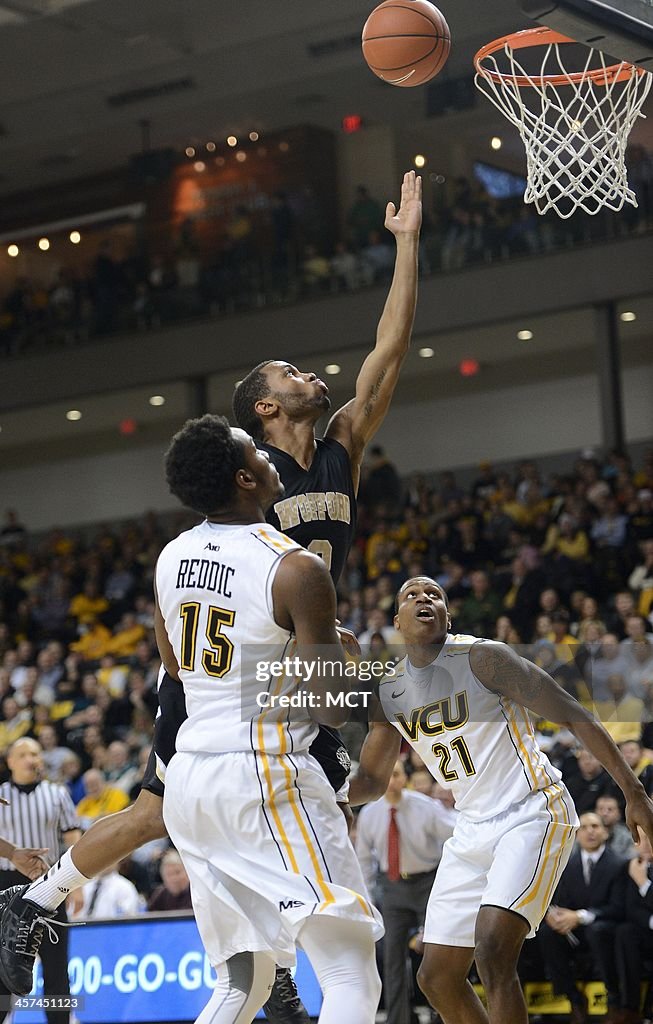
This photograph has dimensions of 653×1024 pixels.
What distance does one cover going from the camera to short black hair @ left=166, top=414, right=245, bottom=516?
3.92 metres

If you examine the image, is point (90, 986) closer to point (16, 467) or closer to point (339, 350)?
point (339, 350)

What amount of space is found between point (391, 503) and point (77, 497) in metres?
8.39

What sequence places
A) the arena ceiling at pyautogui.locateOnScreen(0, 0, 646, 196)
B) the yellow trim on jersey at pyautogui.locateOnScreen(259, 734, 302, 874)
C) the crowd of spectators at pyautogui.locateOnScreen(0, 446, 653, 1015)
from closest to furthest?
the yellow trim on jersey at pyautogui.locateOnScreen(259, 734, 302, 874)
the crowd of spectators at pyautogui.locateOnScreen(0, 446, 653, 1015)
the arena ceiling at pyautogui.locateOnScreen(0, 0, 646, 196)

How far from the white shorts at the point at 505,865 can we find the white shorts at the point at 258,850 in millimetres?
1621

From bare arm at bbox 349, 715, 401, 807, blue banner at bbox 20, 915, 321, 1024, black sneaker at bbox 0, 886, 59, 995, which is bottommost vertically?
blue banner at bbox 20, 915, 321, 1024

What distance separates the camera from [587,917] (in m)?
9.36

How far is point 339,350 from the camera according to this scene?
2031 centimetres

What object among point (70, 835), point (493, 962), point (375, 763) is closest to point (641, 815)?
point (493, 962)

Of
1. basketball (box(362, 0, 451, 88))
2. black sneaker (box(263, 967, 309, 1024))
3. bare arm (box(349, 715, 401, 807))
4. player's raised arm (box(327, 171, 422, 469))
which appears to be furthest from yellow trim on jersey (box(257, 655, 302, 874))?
basketball (box(362, 0, 451, 88))

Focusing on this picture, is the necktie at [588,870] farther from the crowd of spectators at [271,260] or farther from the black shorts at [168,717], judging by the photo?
the crowd of spectators at [271,260]

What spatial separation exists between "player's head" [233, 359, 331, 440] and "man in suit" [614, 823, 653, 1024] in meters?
5.33

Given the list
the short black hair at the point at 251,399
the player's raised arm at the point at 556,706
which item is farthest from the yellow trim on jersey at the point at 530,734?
the short black hair at the point at 251,399

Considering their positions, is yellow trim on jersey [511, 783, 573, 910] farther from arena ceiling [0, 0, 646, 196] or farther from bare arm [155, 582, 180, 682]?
arena ceiling [0, 0, 646, 196]

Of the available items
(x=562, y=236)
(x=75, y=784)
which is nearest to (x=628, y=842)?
(x=75, y=784)
